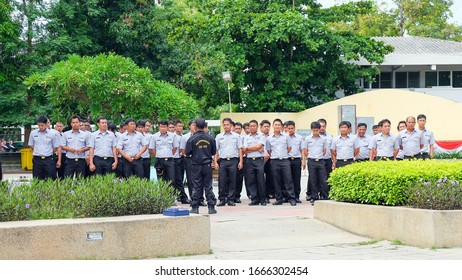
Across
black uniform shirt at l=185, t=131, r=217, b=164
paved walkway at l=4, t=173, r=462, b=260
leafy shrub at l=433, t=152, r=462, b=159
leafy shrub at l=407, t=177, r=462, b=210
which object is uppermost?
black uniform shirt at l=185, t=131, r=217, b=164

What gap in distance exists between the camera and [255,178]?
1803 cm

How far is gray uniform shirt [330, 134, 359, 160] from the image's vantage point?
17734mm

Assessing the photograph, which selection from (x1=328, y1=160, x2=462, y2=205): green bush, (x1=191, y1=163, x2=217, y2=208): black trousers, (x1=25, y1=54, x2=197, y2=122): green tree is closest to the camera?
(x1=328, y1=160, x2=462, y2=205): green bush

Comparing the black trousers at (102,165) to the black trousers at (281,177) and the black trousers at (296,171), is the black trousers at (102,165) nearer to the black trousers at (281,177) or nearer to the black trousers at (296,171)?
the black trousers at (281,177)

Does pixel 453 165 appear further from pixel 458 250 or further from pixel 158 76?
pixel 158 76

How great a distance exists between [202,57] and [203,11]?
8.54ft

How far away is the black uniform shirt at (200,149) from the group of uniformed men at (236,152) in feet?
5.86

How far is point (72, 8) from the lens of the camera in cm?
3672

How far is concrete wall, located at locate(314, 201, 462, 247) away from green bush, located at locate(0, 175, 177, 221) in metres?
3.06

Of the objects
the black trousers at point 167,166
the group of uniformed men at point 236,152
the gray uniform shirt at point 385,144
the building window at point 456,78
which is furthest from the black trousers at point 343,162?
the building window at point 456,78

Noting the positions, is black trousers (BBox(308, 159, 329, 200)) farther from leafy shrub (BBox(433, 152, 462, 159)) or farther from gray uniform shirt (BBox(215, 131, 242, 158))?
leafy shrub (BBox(433, 152, 462, 159))

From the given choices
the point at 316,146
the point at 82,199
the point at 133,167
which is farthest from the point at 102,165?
the point at 82,199

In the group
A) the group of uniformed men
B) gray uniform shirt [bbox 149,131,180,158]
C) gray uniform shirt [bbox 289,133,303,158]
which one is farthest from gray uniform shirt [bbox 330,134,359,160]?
gray uniform shirt [bbox 149,131,180,158]

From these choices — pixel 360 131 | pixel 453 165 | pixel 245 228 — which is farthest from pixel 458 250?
pixel 360 131
